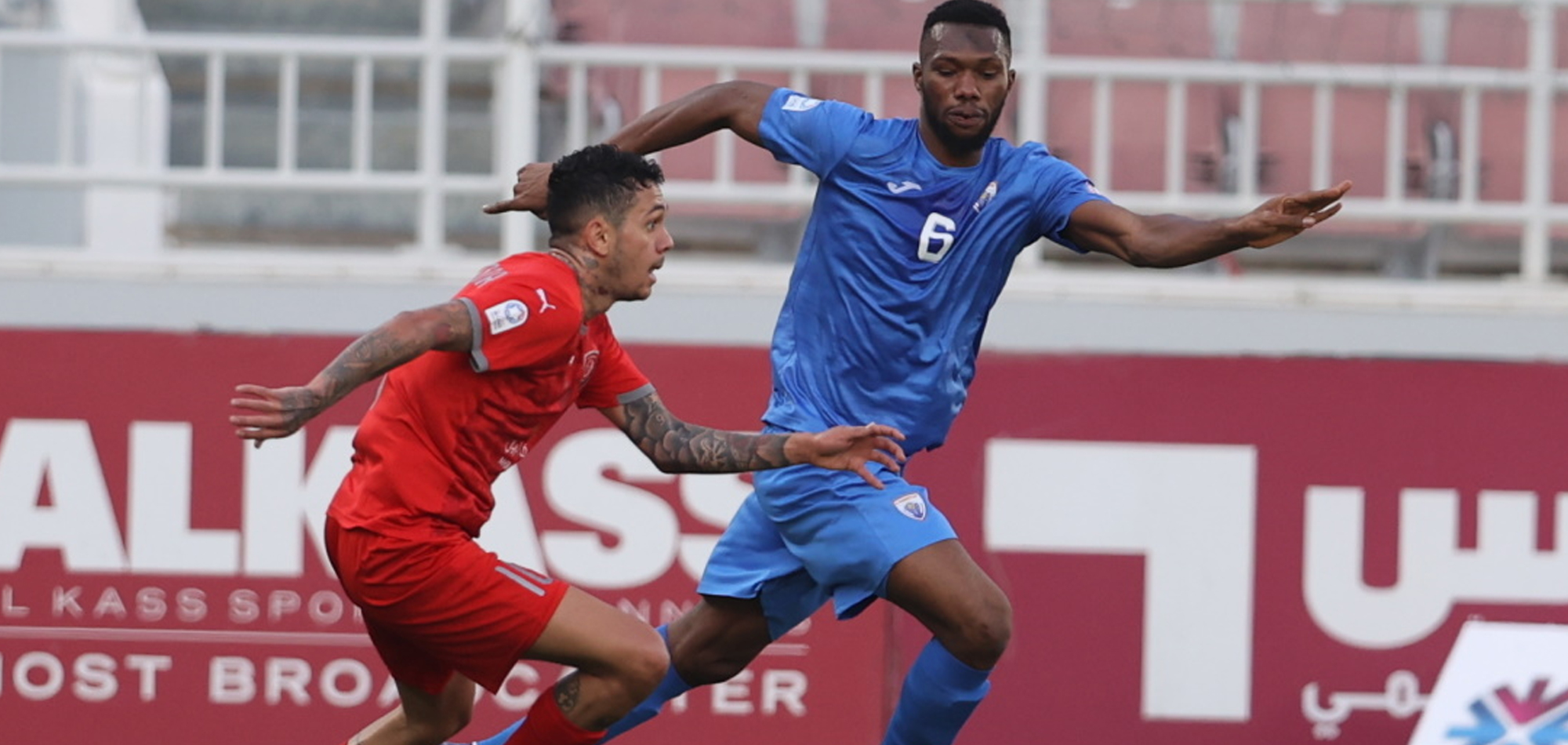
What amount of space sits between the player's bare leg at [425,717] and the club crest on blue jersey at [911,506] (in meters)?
1.28

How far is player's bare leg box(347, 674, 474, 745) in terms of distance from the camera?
597 cm

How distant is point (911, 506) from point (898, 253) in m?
0.69

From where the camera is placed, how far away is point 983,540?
7.84 metres

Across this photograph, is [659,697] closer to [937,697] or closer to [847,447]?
[937,697]

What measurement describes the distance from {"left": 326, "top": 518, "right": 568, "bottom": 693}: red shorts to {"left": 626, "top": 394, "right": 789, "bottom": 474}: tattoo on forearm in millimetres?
474

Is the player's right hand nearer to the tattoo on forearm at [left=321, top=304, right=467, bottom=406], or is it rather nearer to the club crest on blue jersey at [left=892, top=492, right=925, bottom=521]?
the tattoo on forearm at [left=321, top=304, right=467, bottom=406]

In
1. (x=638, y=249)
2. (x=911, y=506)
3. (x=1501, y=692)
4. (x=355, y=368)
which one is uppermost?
(x=638, y=249)

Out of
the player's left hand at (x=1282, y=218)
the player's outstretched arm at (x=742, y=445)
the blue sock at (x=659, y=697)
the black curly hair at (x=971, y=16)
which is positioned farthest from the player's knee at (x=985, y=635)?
the black curly hair at (x=971, y=16)

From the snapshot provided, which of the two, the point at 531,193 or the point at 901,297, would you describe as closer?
the point at 531,193

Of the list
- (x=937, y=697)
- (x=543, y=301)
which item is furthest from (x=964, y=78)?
(x=937, y=697)

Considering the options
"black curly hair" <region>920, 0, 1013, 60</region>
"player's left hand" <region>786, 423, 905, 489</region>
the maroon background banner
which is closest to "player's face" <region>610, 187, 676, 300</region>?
"player's left hand" <region>786, 423, 905, 489</region>

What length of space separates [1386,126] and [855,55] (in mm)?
2753

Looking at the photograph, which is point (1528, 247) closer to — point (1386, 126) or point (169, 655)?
point (1386, 126)

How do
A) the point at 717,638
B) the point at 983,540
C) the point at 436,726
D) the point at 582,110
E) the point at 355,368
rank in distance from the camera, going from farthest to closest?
the point at 582,110, the point at 983,540, the point at 717,638, the point at 436,726, the point at 355,368
